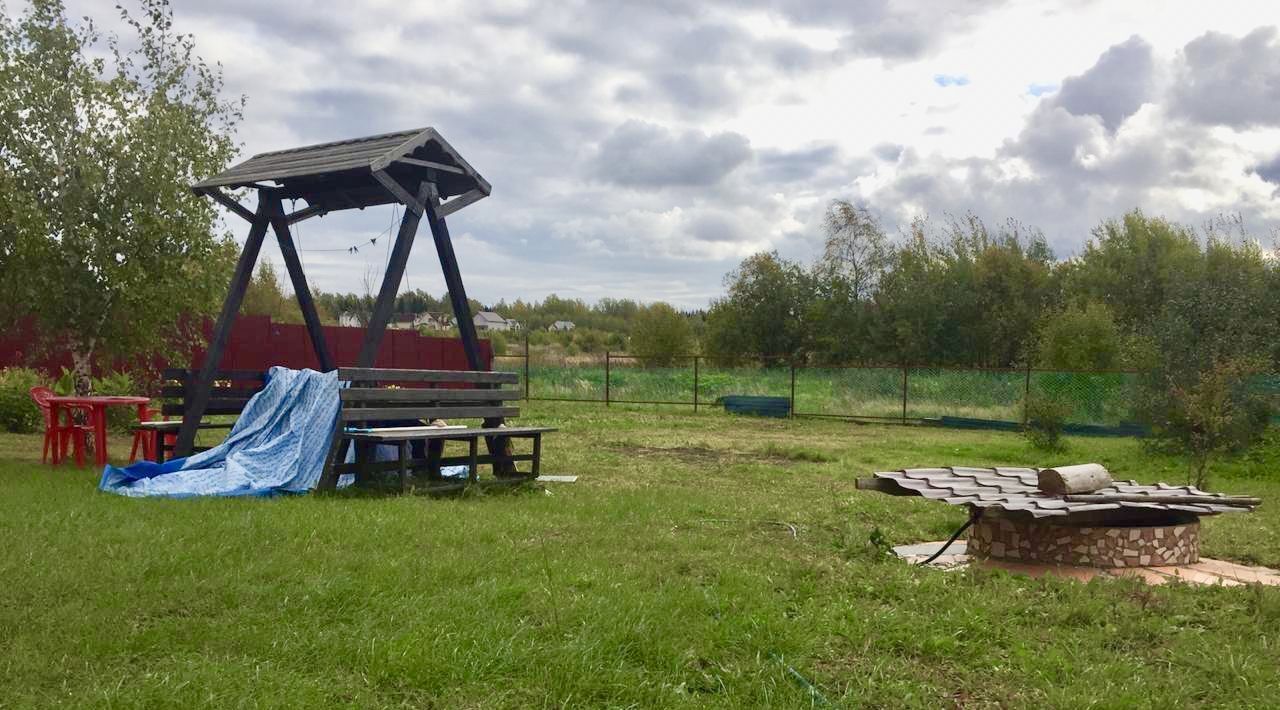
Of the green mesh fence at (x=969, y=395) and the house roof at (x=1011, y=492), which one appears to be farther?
the green mesh fence at (x=969, y=395)

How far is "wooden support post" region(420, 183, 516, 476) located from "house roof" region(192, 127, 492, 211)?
0.87ft

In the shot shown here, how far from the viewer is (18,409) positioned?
42.4 ft

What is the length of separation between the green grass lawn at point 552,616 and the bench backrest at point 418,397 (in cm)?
110

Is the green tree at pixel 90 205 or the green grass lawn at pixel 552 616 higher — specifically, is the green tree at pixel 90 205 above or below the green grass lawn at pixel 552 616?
above

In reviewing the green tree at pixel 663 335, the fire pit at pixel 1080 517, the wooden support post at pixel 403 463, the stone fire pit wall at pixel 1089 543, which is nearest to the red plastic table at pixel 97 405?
the wooden support post at pixel 403 463

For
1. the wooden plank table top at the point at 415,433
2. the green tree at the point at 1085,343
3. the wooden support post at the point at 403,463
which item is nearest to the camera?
the wooden plank table top at the point at 415,433

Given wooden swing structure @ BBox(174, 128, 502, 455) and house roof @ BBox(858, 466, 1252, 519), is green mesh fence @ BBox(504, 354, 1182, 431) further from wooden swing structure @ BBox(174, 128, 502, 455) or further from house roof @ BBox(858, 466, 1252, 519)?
wooden swing structure @ BBox(174, 128, 502, 455)

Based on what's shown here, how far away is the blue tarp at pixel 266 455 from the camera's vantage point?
7.55 m

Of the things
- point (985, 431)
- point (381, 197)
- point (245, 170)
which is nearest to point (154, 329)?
point (245, 170)

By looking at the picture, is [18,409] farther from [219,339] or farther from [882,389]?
[882,389]

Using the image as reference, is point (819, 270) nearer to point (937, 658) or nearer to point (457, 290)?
point (457, 290)

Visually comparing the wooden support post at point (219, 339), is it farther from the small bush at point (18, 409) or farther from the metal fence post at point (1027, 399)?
the metal fence post at point (1027, 399)

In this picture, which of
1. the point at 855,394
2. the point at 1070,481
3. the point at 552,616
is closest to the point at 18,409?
the point at 552,616

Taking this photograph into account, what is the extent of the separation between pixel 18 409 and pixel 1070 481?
13210 mm
